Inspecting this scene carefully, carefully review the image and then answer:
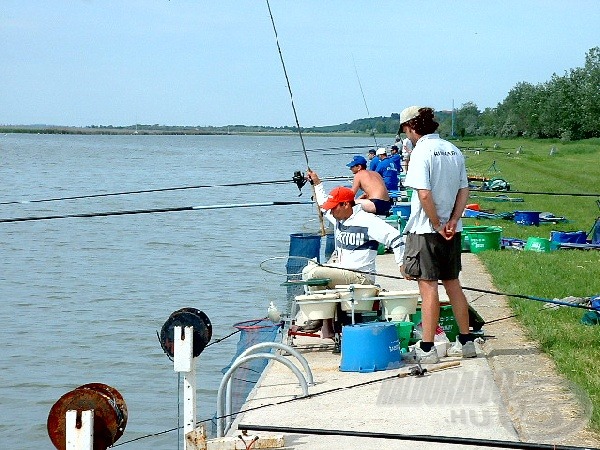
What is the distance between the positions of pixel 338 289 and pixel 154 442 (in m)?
1.80

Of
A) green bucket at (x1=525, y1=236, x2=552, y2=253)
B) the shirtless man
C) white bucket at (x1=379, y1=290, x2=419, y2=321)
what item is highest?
the shirtless man

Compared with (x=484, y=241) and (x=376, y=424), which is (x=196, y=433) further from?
(x=484, y=241)

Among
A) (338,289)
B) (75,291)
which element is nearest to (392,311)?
(338,289)

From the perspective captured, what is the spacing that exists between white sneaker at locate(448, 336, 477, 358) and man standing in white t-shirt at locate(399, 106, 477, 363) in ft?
0.89

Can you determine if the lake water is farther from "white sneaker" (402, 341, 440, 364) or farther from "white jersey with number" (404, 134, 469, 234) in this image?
"white jersey with number" (404, 134, 469, 234)

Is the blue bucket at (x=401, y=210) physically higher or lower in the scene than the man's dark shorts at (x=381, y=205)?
lower

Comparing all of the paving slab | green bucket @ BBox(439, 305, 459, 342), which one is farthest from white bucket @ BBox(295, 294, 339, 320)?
green bucket @ BBox(439, 305, 459, 342)

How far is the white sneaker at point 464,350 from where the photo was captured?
736cm

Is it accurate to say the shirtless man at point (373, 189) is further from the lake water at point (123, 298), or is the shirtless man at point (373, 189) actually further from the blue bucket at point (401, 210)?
the lake water at point (123, 298)

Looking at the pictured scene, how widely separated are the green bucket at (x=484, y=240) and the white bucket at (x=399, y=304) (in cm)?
594

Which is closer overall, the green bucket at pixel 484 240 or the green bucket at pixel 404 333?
the green bucket at pixel 404 333

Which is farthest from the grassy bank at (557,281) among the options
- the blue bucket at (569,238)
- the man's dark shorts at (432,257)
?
the man's dark shorts at (432,257)

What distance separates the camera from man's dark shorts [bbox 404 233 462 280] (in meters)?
7.07

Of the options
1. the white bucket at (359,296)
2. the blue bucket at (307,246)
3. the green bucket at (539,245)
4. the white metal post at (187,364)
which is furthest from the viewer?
the green bucket at (539,245)
